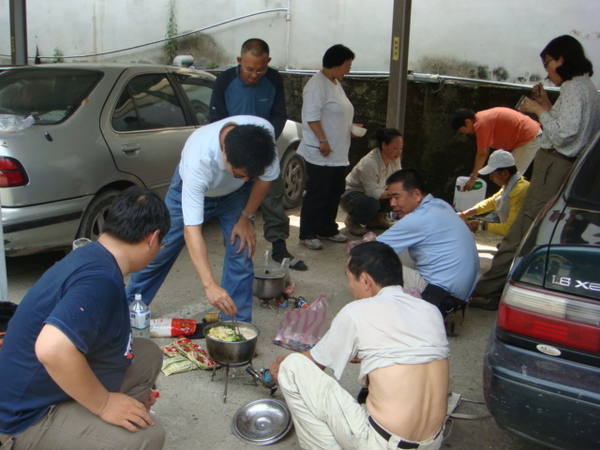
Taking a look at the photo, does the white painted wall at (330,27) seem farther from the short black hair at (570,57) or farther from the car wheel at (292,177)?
the short black hair at (570,57)

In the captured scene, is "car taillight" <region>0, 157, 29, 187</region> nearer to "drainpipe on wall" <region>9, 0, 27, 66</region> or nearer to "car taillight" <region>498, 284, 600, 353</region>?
"car taillight" <region>498, 284, 600, 353</region>

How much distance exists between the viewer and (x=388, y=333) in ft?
7.52

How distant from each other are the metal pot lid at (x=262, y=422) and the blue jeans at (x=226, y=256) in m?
0.75

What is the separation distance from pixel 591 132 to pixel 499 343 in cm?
233

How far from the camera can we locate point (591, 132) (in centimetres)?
416

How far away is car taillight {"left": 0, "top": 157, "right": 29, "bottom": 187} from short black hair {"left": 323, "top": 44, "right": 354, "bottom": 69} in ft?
8.71

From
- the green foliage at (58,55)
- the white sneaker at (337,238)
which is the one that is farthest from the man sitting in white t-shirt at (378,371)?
the green foliage at (58,55)

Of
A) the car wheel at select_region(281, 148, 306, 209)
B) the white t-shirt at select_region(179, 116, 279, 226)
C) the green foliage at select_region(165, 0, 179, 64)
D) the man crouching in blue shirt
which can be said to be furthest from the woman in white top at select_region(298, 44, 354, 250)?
the green foliage at select_region(165, 0, 179, 64)

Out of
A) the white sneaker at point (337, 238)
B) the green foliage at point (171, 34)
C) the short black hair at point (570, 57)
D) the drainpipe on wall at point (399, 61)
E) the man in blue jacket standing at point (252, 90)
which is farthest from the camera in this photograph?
the green foliage at point (171, 34)

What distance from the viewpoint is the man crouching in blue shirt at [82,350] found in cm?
188

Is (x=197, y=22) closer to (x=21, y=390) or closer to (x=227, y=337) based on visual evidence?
(x=227, y=337)

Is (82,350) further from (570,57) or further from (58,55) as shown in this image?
(58,55)

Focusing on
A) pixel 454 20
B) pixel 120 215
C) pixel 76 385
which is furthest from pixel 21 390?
pixel 454 20

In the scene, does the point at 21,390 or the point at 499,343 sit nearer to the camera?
the point at 21,390
